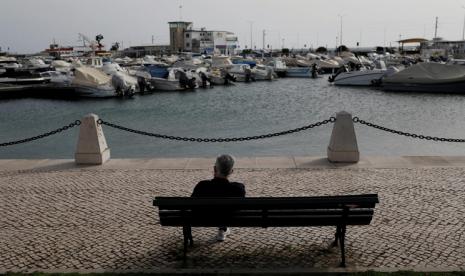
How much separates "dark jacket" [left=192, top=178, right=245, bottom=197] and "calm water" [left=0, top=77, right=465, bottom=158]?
12.0 meters

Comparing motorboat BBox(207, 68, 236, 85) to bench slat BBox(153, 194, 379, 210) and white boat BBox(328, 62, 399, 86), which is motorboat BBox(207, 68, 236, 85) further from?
bench slat BBox(153, 194, 379, 210)

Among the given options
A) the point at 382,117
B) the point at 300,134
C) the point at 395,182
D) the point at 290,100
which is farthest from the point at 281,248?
the point at 290,100

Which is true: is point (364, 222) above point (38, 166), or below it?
above

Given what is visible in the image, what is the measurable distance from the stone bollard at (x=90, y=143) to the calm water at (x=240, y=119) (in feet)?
23.6

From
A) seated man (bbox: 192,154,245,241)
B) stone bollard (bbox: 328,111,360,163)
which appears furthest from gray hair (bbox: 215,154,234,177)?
stone bollard (bbox: 328,111,360,163)

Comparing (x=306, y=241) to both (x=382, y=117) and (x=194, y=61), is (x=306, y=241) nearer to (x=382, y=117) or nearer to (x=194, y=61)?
(x=382, y=117)

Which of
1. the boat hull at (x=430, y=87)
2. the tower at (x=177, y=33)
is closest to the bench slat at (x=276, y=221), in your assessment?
the boat hull at (x=430, y=87)

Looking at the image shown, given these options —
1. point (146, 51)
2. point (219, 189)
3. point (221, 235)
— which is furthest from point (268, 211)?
point (146, 51)

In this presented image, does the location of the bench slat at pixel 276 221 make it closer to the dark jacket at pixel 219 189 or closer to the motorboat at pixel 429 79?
the dark jacket at pixel 219 189

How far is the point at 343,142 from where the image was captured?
10.8 m

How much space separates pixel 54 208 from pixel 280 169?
15.6 feet

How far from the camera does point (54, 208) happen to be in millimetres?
8148

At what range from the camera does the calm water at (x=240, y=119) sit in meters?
19.7

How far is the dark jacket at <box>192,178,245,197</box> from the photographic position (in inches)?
240
